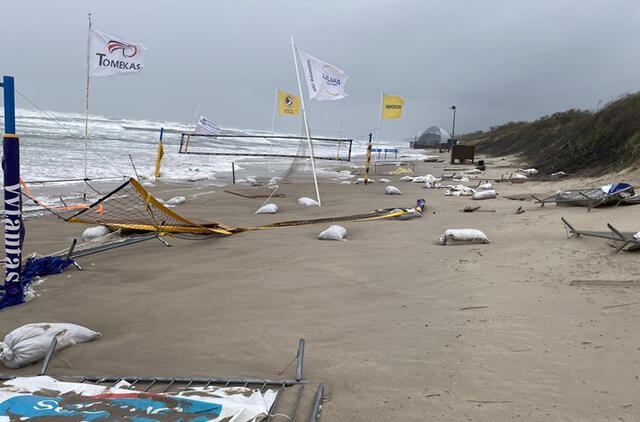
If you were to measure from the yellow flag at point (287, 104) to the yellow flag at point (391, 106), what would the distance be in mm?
3409

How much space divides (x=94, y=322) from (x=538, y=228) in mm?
5441

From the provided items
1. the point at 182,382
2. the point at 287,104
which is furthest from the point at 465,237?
the point at 287,104

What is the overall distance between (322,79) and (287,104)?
327 inches

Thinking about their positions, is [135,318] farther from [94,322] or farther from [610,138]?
[610,138]

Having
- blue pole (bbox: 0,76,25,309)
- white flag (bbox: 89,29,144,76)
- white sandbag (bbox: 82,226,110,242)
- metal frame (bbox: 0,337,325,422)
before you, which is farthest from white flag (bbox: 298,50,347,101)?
metal frame (bbox: 0,337,325,422)

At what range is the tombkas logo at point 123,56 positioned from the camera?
32.3ft

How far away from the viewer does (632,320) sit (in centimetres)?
305

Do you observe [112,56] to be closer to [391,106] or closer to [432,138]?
[391,106]

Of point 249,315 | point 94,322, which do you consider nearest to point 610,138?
point 249,315

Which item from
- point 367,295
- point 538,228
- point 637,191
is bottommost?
point 367,295

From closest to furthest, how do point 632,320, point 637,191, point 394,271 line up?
1. point 632,320
2. point 394,271
3. point 637,191

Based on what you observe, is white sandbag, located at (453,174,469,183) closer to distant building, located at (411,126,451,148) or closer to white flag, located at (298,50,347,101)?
white flag, located at (298,50,347,101)

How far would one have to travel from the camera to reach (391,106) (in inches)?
679

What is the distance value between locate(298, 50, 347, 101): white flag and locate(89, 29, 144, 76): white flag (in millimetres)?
3717
